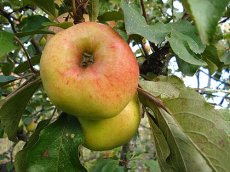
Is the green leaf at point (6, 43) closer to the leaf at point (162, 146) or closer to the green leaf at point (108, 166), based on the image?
the leaf at point (162, 146)

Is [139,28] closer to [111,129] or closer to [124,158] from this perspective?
[111,129]

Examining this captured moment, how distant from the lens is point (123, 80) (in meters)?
0.65

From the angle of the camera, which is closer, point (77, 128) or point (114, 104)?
point (114, 104)

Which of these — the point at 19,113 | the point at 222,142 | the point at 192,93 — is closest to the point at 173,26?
the point at 192,93

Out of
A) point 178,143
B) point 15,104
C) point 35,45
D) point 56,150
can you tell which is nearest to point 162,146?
point 178,143

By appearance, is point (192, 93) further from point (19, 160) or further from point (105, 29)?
point (19, 160)

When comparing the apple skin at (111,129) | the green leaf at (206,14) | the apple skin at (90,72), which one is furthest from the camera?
the apple skin at (111,129)

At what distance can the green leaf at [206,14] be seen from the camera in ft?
1.42

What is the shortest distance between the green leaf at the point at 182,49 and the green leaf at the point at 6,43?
296mm

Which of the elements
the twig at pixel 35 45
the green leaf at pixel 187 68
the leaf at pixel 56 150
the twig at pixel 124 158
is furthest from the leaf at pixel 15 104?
the twig at pixel 124 158

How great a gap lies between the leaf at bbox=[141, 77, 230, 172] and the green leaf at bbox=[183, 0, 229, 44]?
0.35 m

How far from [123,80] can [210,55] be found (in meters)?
0.39

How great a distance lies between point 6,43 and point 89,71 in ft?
0.69

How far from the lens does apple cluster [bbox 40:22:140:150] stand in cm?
63
